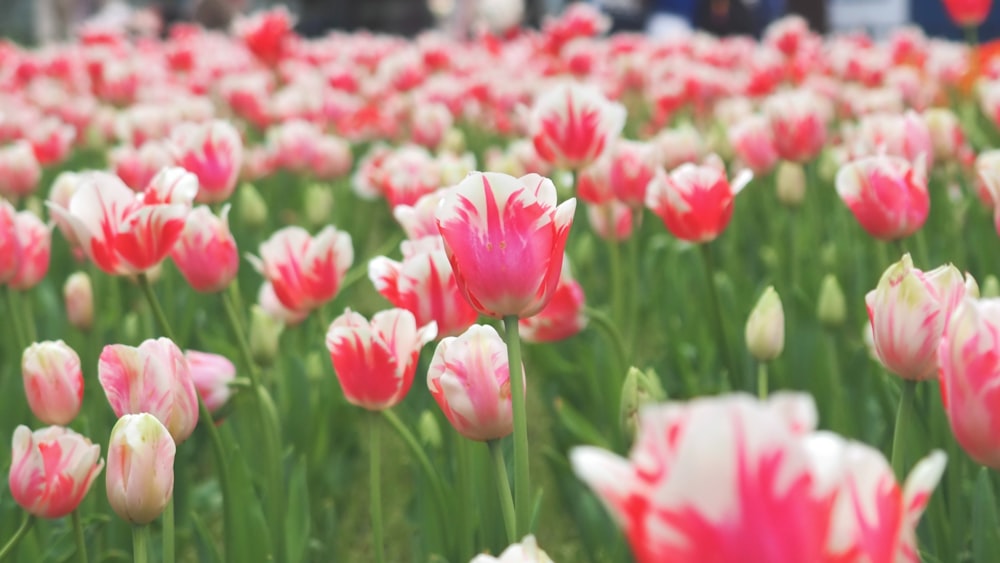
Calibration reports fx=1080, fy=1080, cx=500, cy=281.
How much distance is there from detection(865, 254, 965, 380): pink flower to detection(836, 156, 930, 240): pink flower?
0.41 meters

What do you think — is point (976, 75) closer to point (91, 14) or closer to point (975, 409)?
point (975, 409)

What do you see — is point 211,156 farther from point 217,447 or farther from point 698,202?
point 698,202

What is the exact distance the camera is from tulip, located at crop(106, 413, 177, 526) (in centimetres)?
74

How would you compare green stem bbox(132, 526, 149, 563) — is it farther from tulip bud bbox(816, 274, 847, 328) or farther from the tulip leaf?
tulip bud bbox(816, 274, 847, 328)

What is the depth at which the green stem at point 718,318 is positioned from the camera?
131cm

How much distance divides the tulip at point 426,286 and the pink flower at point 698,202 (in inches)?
12.5

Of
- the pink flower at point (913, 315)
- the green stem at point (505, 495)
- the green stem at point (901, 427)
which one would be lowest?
the green stem at point (505, 495)

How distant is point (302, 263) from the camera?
1166 mm

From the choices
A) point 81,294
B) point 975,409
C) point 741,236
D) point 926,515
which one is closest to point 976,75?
point 741,236

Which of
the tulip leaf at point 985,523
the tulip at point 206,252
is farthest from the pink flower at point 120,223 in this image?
the tulip leaf at point 985,523

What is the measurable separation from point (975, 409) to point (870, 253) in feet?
4.99

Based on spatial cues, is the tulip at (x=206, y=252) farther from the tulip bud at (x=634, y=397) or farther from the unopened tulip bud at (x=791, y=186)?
the unopened tulip bud at (x=791, y=186)

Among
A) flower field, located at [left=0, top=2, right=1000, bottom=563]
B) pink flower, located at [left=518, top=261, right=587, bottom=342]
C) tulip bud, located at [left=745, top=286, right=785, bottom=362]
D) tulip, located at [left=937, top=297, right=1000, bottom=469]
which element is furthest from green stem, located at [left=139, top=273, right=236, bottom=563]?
tulip, located at [left=937, top=297, right=1000, bottom=469]

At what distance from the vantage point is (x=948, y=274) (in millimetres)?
747
